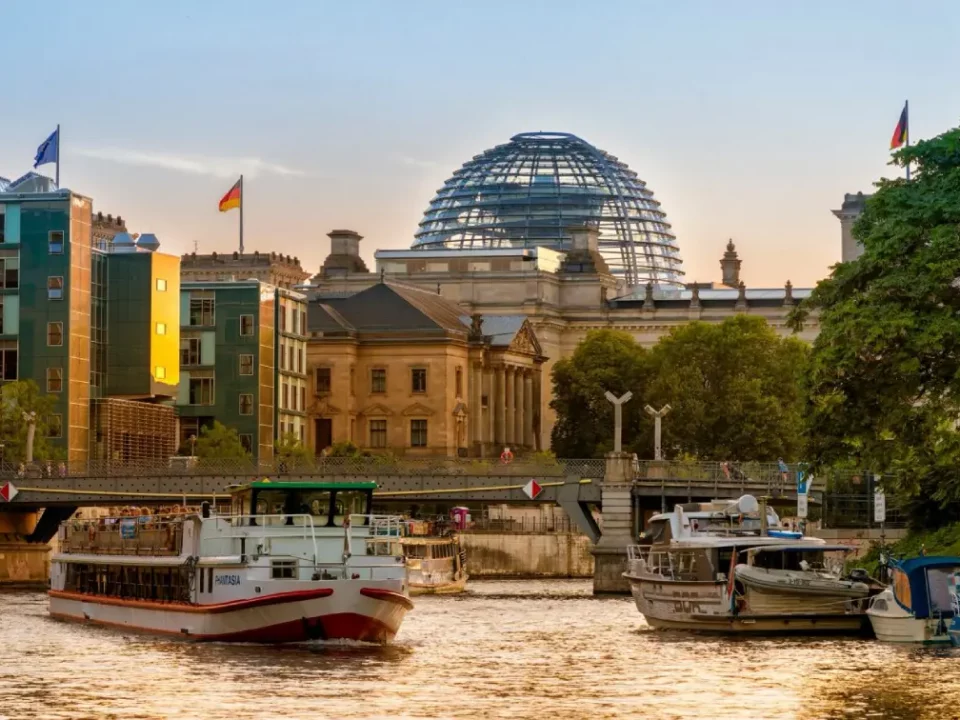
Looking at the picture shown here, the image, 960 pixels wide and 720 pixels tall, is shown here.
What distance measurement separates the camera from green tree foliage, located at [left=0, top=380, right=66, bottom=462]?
160 meters

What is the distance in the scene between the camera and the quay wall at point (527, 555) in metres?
166

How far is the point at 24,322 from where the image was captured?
168375mm

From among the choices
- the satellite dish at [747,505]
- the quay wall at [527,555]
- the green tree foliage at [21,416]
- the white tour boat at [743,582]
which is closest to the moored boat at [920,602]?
the white tour boat at [743,582]

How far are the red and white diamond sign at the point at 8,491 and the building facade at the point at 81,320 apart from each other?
69.4 ft

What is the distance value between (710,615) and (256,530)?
45.6 ft

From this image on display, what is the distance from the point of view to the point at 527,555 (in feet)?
547

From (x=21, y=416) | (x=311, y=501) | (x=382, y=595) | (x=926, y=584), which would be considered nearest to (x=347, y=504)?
(x=311, y=501)

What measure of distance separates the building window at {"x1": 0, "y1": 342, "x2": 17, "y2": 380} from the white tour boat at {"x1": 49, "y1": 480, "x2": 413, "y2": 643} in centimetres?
7301

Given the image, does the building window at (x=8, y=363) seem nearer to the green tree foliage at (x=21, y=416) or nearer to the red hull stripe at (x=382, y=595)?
the green tree foliage at (x=21, y=416)

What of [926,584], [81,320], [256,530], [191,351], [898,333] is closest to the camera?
[926,584]

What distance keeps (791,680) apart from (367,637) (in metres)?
16.1

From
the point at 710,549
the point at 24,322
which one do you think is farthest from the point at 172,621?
the point at 24,322

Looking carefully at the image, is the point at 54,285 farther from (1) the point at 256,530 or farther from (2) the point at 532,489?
(1) the point at 256,530

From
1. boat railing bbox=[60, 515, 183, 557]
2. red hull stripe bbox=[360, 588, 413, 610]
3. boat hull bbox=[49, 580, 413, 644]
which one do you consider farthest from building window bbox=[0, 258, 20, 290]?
red hull stripe bbox=[360, 588, 413, 610]
